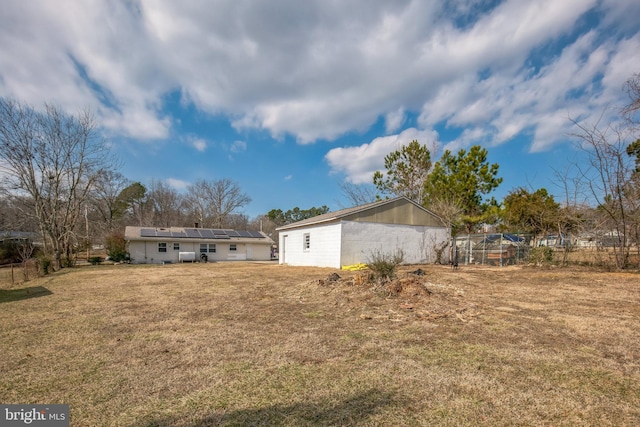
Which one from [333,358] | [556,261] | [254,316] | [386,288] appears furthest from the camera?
[556,261]

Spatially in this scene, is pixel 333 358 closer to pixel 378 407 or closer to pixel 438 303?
pixel 378 407

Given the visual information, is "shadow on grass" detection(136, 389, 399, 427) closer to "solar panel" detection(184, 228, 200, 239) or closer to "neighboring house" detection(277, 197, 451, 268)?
"neighboring house" detection(277, 197, 451, 268)

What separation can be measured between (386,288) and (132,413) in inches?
209

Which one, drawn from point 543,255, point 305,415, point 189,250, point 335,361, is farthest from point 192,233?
point 305,415

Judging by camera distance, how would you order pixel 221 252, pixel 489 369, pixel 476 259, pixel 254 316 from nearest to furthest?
1. pixel 489 369
2. pixel 254 316
3. pixel 476 259
4. pixel 221 252

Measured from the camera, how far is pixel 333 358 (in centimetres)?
358

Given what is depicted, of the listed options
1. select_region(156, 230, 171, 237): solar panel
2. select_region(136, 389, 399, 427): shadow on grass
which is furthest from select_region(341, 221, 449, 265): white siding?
select_region(156, 230, 171, 237): solar panel

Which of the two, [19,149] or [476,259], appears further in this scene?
[19,149]

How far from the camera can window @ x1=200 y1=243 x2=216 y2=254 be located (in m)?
27.1

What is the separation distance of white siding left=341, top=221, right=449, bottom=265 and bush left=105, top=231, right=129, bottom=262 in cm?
1911

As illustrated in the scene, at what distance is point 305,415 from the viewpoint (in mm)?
2422

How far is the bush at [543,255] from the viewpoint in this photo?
14.2 metres

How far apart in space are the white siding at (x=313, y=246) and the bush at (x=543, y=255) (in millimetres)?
9459

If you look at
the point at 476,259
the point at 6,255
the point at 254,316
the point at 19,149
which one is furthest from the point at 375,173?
the point at 6,255
